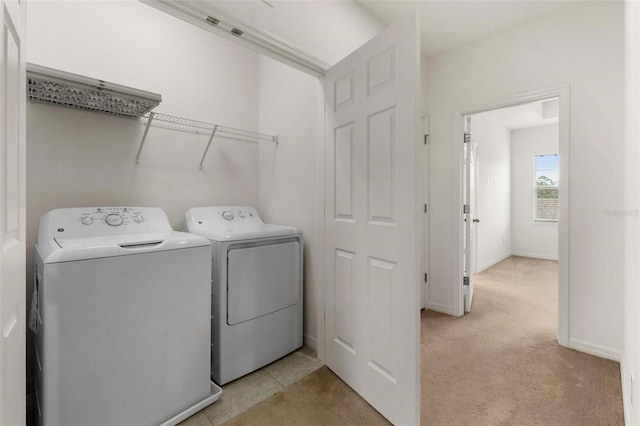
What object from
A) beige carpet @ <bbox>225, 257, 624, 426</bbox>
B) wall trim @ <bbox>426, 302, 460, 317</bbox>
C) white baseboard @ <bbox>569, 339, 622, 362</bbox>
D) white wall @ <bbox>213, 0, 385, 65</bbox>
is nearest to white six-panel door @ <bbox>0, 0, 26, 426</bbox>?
white wall @ <bbox>213, 0, 385, 65</bbox>

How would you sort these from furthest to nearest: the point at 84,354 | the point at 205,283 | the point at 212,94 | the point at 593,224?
the point at 212,94 < the point at 593,224 < the point at 205,283 < the point at 84,354

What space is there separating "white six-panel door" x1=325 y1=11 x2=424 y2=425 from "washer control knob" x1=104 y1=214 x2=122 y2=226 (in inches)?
48.9

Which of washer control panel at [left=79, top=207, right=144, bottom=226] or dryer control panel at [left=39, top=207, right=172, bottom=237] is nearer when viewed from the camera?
dryer control panel at [left=39, top=207, right=172, bottom=237]

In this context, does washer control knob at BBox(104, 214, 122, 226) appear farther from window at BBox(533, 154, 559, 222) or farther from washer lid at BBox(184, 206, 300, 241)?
window at BBox(533, 154, 559, 222)

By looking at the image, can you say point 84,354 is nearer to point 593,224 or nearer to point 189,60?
point 189,60

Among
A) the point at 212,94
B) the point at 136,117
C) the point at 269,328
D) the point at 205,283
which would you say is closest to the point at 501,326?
the point at 269,328

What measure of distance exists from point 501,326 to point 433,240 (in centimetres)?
95

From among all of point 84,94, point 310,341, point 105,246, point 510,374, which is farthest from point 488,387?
point 84,94

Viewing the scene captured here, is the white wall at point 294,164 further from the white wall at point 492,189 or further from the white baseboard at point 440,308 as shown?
the white wall at point 492,189

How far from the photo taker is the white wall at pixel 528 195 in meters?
5.44

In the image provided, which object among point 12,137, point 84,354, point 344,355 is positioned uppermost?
point 12,137

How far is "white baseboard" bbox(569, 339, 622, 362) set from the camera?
1.97 metres

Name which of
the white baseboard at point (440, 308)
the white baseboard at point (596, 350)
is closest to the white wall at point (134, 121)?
the white baseboard at point (440, 308)

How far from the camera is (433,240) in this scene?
2930 millimetres
